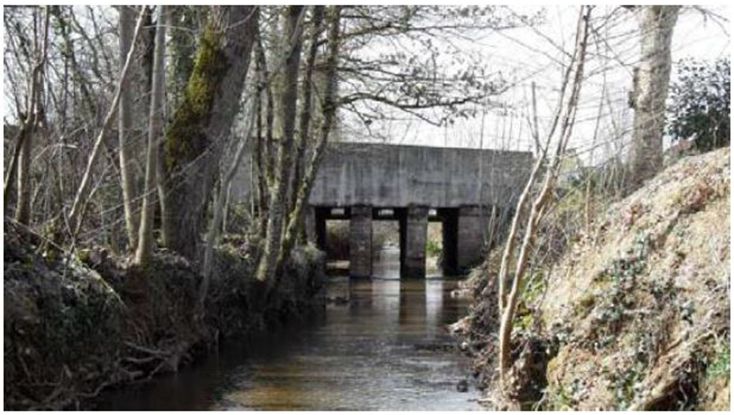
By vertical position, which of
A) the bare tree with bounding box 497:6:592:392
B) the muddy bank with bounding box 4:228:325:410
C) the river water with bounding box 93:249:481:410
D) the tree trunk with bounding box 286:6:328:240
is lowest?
the river water with bounding box 93:249:481:410

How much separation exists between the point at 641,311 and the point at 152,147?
6065 millimetres

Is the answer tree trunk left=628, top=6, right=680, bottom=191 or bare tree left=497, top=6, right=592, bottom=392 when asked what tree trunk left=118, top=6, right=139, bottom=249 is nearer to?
bare tree left=497, top=6, right=592, bottom=392

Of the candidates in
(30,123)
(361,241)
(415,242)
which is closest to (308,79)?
(30,123)

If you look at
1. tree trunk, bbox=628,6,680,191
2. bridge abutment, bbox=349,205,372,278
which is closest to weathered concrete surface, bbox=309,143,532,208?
bridge abutment, bbox=349,205,372,278

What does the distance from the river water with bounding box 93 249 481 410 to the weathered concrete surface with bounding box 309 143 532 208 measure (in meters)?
12.2

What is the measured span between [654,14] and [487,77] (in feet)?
18.2

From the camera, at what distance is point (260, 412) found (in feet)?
30.4

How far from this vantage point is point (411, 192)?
1264 inches

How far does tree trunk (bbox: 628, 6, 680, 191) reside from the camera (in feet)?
41.2

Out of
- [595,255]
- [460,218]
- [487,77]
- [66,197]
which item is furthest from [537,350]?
[460,218]

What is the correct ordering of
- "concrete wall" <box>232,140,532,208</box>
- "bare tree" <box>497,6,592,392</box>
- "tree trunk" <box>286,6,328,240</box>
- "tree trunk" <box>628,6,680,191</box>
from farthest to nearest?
"concrete wall" <box>232,140,532,208</box>
"tree trunk" <box>286,6,328,240</box>
"tree trunk" <box>628,6,680,191</box>
"bare tree" <box>497,6,592,392</box>

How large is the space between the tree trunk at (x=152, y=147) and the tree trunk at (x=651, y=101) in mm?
5455

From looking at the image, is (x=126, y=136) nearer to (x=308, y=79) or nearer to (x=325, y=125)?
(x=308, y=79)

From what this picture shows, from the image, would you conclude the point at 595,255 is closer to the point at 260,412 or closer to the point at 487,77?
the point at 260,412
